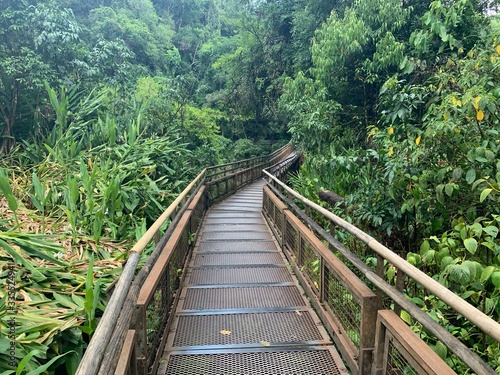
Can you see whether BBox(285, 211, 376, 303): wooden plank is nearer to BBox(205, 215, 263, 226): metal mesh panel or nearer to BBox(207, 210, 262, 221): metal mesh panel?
BBox(205, 215, 263, 226): metal mesh panel

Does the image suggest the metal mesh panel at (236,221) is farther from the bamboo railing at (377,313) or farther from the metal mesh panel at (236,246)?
the bamboo railing at (377,313)

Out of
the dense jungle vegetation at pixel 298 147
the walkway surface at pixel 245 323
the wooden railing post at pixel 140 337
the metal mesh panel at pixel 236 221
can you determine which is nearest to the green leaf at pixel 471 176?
the dense jungle vegetation at pixel 298 147

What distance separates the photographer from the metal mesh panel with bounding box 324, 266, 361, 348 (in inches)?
102

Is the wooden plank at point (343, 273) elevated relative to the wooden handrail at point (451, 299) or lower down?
lower down

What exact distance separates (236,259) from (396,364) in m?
3.35

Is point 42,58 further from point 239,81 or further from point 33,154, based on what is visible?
point 239,81

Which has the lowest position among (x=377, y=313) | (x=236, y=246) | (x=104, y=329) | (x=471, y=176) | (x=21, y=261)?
(x=236, y=246)

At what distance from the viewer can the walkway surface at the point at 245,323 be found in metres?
2.61

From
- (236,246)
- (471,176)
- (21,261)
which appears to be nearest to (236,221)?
(236,246)

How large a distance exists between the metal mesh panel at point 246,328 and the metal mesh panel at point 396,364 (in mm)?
918

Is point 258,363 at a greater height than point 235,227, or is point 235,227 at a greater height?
point 258,363

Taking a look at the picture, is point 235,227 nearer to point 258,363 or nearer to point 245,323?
point 245,323

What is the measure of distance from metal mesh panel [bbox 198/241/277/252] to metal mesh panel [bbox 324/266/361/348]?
2571 millimetres

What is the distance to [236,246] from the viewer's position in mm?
5906
